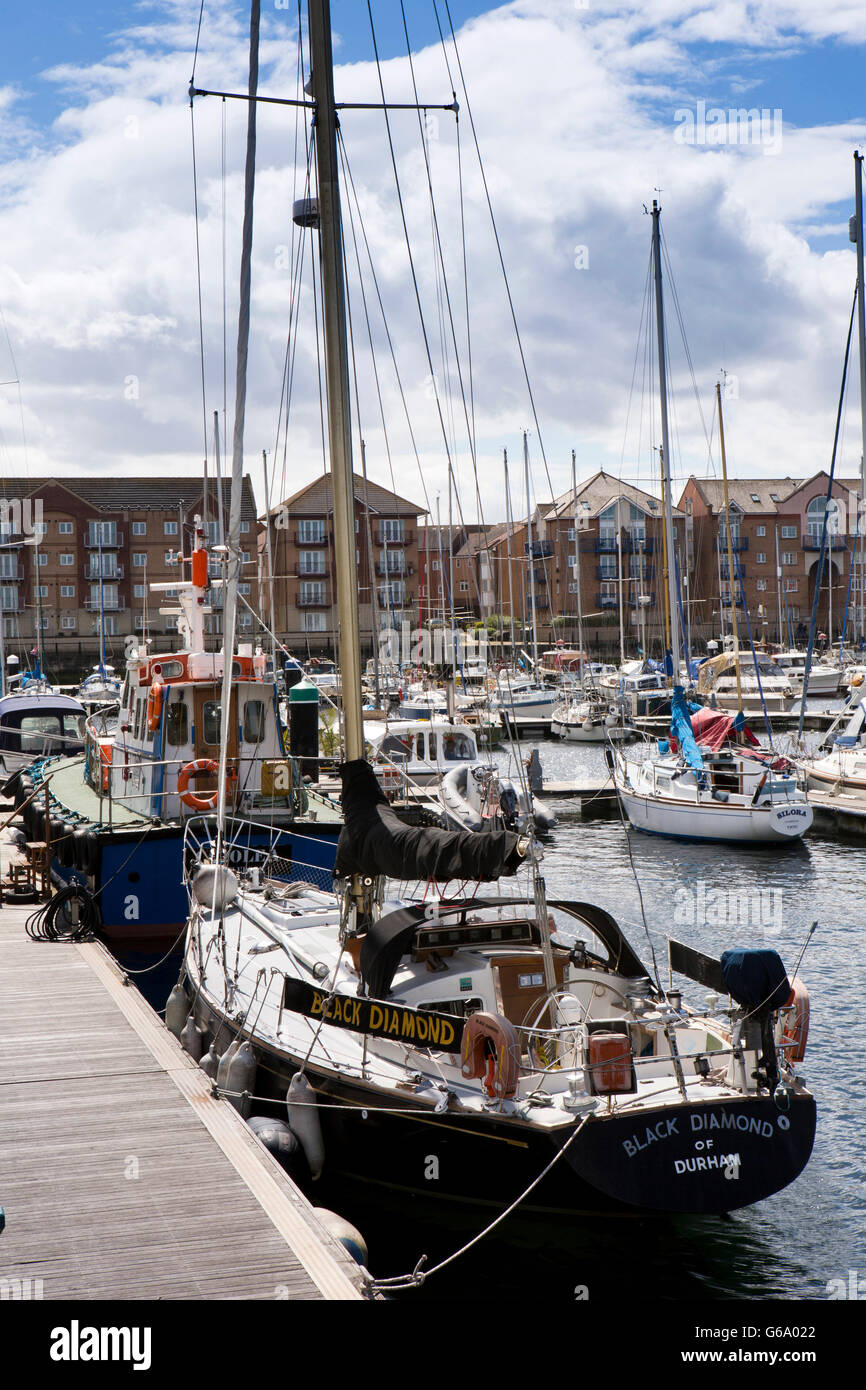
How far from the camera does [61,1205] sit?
7785mm

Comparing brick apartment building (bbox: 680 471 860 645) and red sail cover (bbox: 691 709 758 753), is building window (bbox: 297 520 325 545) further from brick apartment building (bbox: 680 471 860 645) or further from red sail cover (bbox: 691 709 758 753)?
red sail cover (bbox: 691 709 758 753)

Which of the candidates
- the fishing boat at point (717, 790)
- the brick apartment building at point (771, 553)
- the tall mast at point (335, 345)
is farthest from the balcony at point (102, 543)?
the tall mast at point (335, 345)

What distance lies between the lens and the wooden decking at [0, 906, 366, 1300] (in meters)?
6.83

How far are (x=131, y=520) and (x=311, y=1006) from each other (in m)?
83.7

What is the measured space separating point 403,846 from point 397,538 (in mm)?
80446

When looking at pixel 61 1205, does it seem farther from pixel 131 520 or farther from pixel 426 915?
pixel 131 520

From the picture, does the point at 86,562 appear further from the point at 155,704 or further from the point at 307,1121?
the point at 307,1121

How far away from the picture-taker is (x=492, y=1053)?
868 cm

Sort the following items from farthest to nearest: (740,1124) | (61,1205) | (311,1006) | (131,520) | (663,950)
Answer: (131,520)
(663,950)
(311,1006)
(740,1124)
(61,1205)

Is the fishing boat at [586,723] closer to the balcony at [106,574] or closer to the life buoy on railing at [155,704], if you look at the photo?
the life buoy on railing at [155,704]

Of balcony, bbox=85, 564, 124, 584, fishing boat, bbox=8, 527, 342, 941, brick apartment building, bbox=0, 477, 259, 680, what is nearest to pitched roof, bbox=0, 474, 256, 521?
brick apartment building, bbox=0, 477, 259, 680

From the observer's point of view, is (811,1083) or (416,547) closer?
(811,1083)

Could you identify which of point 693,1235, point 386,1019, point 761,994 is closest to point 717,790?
point 693,1235
